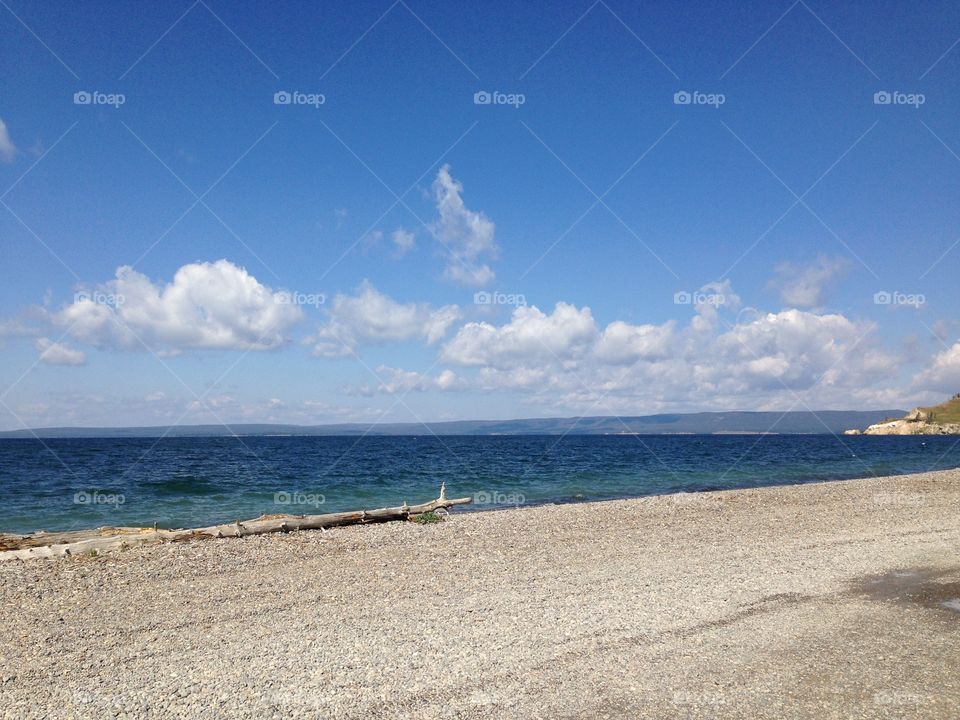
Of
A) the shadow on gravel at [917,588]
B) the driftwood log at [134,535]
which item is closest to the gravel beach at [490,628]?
the shadow on gravel at [917,588]

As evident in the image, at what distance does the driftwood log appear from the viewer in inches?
541

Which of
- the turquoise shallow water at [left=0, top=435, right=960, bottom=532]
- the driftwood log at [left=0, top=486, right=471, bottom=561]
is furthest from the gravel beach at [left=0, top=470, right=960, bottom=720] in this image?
the turquoise shallow water at [left=0, top=435, right=960, bottom=532]

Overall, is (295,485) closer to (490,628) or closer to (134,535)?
(134,535)

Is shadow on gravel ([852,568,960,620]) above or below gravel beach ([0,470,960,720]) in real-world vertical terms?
below

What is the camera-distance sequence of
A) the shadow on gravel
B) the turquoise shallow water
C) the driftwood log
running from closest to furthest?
1. the shadow on gravel
2. the driftwood log
3. the turquoise shallow water

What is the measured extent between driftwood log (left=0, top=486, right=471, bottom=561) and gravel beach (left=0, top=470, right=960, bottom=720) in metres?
0.55

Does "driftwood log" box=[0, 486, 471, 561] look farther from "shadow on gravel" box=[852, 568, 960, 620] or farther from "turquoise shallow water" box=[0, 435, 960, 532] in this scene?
"shadow on gravel" box=[852, 568, 960, 620]

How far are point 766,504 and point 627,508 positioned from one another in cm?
534

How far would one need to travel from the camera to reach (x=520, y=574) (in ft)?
39.8

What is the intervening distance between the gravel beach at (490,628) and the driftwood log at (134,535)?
0.55 meters

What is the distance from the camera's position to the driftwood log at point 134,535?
45.1 ft

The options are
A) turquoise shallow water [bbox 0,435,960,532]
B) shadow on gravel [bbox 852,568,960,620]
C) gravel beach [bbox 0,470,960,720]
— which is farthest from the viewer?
turquoise shallow water [bbox 0,435,960,532]

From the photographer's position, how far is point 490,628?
28.9 feet

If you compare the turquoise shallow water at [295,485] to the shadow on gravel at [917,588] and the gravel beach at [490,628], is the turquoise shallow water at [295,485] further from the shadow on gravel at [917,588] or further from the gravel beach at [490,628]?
the shadow on gravel at [917,588]
